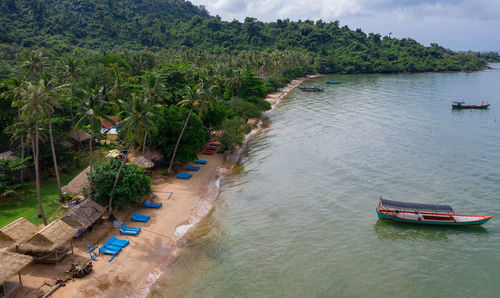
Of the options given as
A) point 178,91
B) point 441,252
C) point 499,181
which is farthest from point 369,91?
point 441,252

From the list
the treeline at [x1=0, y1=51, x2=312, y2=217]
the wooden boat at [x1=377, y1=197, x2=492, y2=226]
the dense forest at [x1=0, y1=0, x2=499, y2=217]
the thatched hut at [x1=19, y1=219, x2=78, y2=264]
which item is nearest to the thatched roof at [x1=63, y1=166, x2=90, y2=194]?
the treeline at [x1=0, y1=51, x2=312, y2=217]

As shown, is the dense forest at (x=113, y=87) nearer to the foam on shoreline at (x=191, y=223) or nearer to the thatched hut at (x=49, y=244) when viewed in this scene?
the foam on shoreline at (x=191, y=223)

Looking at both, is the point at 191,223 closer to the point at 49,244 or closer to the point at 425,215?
the point at 49,244

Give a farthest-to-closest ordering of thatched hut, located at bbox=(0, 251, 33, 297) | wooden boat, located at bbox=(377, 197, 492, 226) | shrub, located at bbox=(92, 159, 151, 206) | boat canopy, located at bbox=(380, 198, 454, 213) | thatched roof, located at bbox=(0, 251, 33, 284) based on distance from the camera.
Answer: boat canopy, located at bbox=(380, 198, 454, 213)
wooden boat, located at bbox=(377, 197, 492, 226)
shrub, located at bbox=(92, 159, 151, 206)
thatched hut, located at bbox=(0, 251, 33, 297)
thatched roof, located at bbox=(0, 251, 33, 284)

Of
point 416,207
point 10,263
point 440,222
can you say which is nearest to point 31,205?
point 10,263

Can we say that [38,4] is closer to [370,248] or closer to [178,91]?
[178,91]

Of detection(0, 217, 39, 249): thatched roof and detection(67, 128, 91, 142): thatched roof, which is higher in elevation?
detection(67, 128, 91, 142): thatched roof

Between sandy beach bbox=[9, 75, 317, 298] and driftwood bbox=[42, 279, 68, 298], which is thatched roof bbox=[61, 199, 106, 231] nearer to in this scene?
sandy beach bbox=[9, 75, 317, 298]
